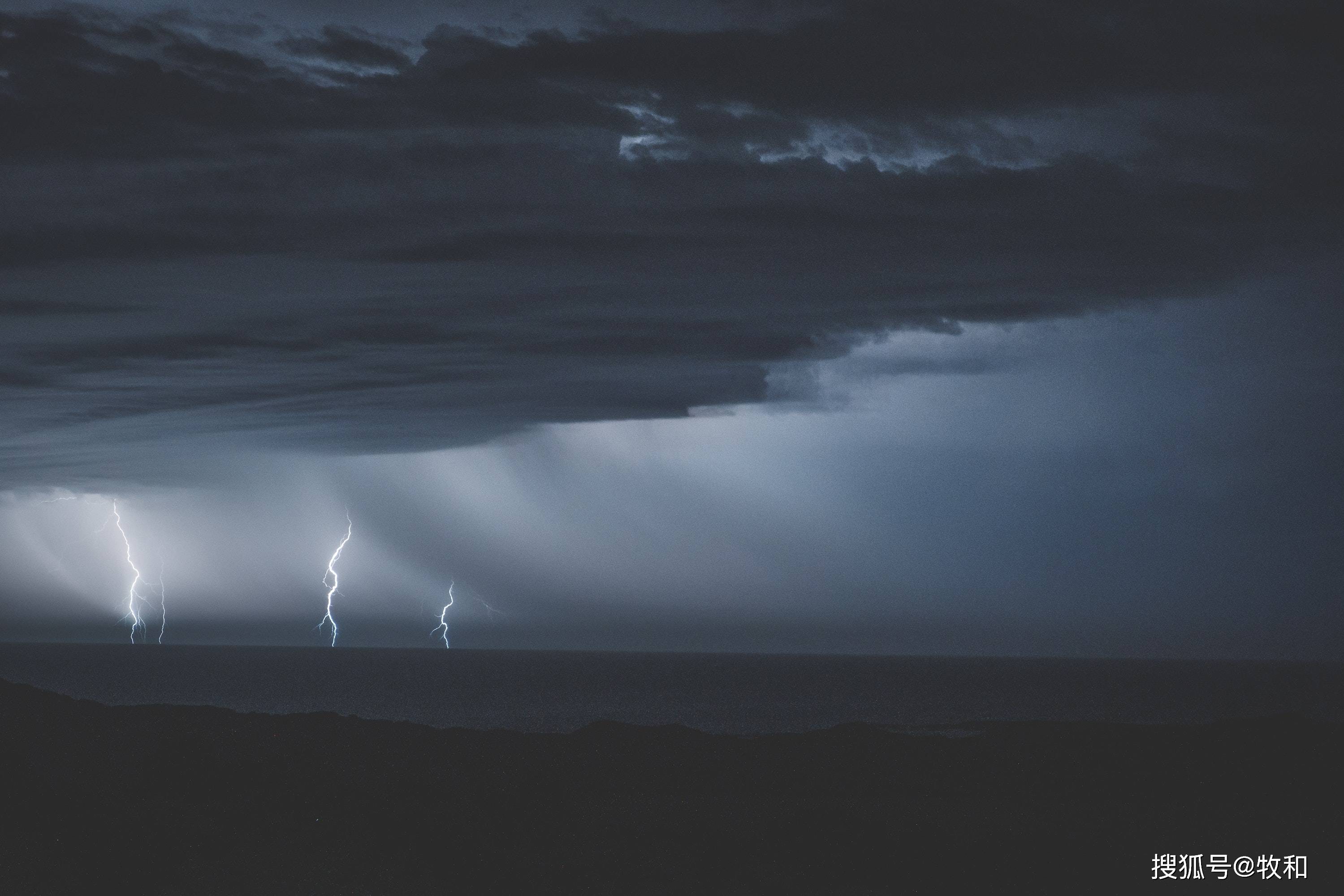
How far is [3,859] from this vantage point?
1800cm

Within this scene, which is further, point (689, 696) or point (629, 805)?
point (689, 696)

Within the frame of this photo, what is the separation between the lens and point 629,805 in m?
23.6

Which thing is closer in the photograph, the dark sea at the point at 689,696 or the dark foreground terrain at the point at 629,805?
the dark foreground terrain at the point at 629,805

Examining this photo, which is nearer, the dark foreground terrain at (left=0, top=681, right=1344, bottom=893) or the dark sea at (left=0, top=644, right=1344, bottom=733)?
the dark foreground terrain at (left=0, top=681, right=1344, bottom=893)

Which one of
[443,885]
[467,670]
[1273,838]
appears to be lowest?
[443,885]

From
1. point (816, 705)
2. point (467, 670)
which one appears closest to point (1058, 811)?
point (816, 705)

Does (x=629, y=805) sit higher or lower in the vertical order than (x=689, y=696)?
lower

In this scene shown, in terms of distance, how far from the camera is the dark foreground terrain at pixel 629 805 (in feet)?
57.9

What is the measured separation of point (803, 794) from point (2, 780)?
55.6 ft

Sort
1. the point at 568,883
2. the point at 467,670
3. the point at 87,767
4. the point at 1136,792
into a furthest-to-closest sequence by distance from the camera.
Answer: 1. the point at 467,670
2. the point at 1136,792
3. the point at 87,767
4. the point at 568,883

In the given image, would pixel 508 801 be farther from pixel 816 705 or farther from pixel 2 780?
pixel 816 705

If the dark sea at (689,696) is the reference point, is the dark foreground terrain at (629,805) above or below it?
below

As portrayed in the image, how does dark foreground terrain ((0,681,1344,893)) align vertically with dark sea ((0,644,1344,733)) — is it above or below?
below

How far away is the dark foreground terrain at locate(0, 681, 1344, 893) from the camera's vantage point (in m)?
17.7
